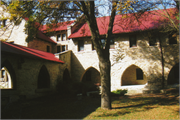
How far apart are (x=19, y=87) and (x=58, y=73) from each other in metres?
4.91

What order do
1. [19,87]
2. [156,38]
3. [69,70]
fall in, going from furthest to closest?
[69,70] < [156,38] < [19,87]

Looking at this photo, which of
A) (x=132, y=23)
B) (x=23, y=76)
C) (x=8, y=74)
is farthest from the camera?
(x=8, y=74)

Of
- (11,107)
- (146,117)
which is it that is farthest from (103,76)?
(11,107)

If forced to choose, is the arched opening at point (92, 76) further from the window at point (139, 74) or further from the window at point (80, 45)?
the window at point (139, 74)

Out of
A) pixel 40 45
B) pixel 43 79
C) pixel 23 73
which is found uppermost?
pixel 40 45

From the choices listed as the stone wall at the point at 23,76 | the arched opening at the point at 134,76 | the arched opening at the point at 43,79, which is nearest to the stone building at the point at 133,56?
the arched opening at the point at 134,76

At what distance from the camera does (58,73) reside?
1412cm

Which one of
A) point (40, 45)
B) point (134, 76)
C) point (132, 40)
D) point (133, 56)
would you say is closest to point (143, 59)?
point (133, 56)

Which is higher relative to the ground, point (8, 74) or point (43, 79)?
point (8, 74)

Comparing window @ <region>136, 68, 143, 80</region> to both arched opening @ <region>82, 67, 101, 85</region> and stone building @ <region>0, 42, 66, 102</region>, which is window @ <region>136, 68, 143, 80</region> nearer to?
arched opening @ <region>82, 67, 101, 85</region>

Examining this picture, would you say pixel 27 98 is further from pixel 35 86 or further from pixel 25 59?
pixel 25 59

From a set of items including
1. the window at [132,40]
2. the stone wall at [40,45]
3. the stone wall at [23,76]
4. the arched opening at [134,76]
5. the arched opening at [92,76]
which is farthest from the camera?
the arched opening at [92,76]

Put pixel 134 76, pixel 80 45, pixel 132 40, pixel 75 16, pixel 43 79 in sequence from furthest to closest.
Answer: pixel 80 45, pixel 134 76, pixel 132 40, pixel 43 79, pixel 75 16

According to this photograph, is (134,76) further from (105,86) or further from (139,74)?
(105,86)
